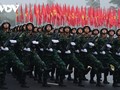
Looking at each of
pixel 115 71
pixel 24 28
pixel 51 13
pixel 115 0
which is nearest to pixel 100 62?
pixel 115 71

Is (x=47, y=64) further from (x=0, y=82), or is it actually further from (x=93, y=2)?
(x=93, y=2)

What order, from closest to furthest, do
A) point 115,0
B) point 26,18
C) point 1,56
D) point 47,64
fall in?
point 1,56, point 47,64, point 26,18, point 115,0

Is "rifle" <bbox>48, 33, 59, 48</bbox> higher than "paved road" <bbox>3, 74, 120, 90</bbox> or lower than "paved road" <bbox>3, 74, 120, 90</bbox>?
higher

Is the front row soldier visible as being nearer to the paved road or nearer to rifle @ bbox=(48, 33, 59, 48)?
rifle @ bbox=(48, 33, 59, 48)

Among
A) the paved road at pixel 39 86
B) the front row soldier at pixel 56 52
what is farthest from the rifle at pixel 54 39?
the paved road at pixel 39 86

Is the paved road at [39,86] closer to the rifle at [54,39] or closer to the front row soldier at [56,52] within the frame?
the front row soldier at [56,52]

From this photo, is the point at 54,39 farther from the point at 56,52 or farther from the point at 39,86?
the point at 39,86

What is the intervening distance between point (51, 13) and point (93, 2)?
3101 cm

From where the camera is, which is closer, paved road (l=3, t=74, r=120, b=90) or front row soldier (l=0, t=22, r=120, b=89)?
front row soldier (l=0, t=22, r=120, b=89)

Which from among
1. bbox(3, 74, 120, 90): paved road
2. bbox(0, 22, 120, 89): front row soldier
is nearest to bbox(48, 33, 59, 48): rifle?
bbox(0, 22, 120, 89): front row soldier

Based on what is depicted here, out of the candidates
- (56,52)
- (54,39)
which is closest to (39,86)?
(56,52)

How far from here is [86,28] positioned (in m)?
12.8

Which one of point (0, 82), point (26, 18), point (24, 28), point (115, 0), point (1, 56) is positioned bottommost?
point (0, 82)

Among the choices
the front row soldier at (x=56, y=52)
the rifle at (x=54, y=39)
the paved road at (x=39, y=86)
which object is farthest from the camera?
the rifle at (x=54, y=39)
